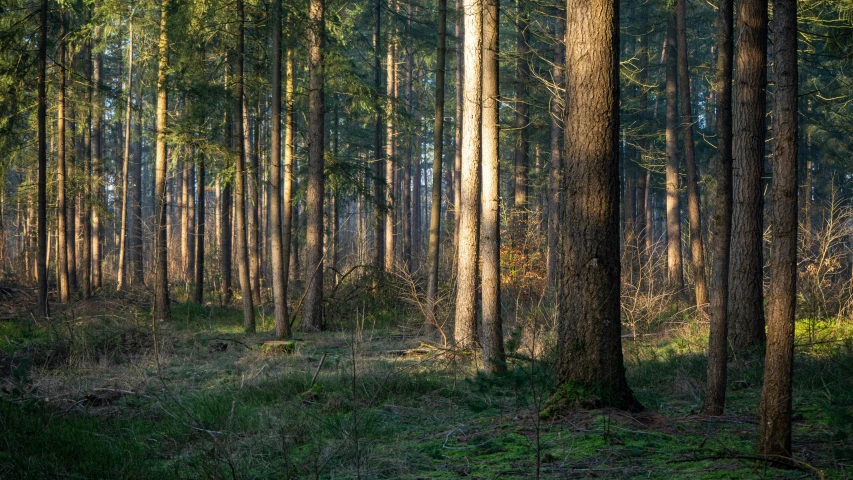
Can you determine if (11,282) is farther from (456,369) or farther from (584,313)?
(584,313)

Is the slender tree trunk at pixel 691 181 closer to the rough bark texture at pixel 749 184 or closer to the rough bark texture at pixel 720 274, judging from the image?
the rough bark texture at pixel 749 184

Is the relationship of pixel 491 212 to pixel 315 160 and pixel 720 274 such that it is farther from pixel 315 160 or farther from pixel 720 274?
pixel 315 160

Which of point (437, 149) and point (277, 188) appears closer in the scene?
point (277, 188)

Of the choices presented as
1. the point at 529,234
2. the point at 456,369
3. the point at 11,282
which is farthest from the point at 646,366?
the point at 11,282

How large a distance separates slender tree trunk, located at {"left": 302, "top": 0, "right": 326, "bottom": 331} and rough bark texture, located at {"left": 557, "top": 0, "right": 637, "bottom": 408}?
10596mm

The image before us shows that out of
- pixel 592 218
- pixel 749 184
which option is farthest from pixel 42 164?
pixel 749 184

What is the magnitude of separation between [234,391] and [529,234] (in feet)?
38.5

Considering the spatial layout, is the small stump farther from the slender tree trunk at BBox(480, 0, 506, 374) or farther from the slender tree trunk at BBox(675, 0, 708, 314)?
the slender tree trunk at BBox(675, 0, 708, 314)

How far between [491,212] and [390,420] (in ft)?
12.1

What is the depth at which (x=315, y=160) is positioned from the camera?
16422 millimetres

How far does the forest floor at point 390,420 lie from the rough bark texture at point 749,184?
843 millimetres

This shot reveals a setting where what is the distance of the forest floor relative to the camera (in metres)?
4.91

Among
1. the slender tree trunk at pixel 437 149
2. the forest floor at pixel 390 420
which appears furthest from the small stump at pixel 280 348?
the slender tree trunk at pixel 437 149

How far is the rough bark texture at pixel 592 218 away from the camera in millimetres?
5988
